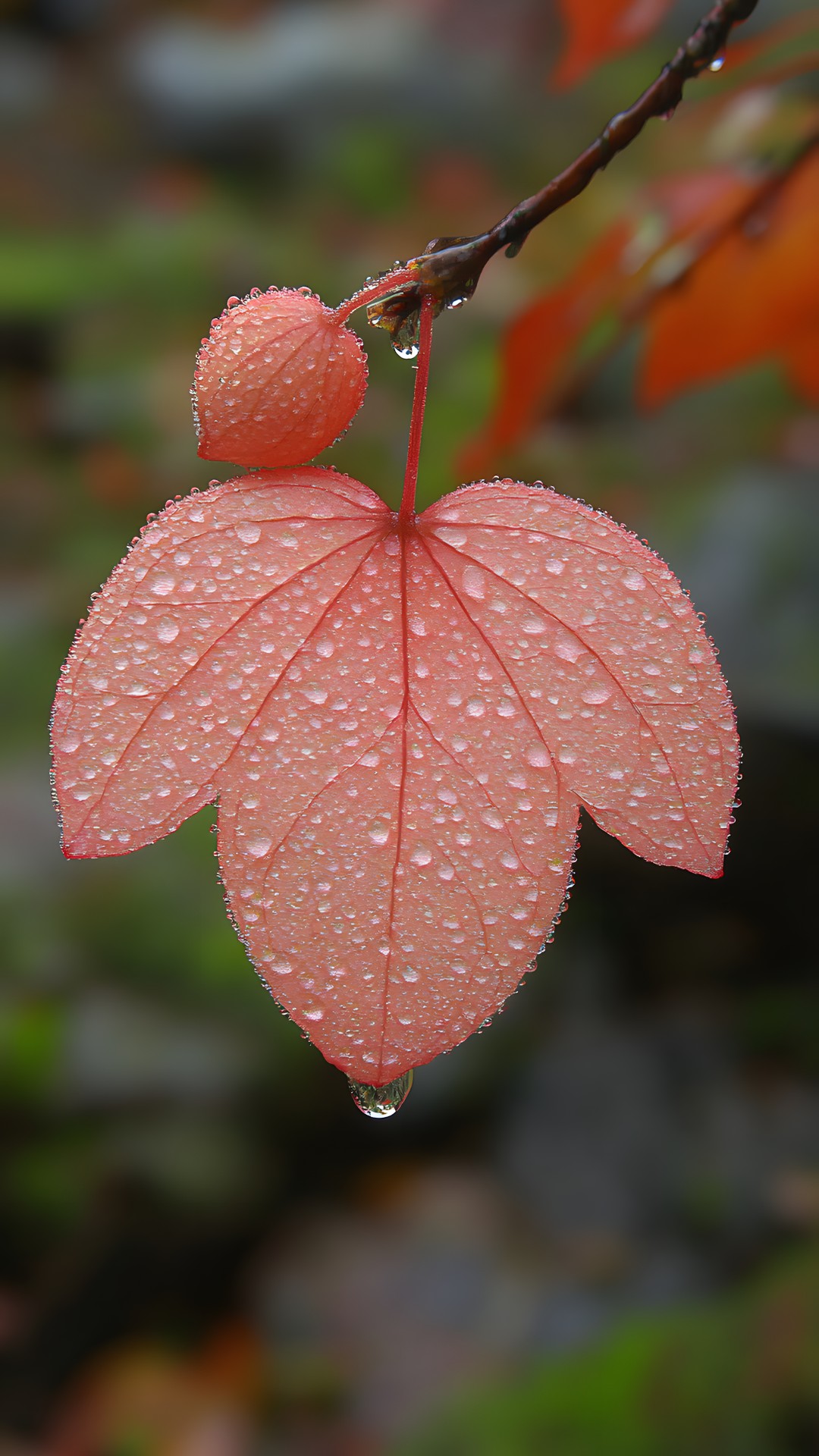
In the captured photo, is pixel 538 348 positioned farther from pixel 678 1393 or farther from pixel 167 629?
pixel 678 1393

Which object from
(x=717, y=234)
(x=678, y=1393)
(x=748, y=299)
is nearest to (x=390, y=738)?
(x=717, y=234)

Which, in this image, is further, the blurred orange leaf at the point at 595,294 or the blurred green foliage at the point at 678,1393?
the blurred green foliage at the point at 678,1393

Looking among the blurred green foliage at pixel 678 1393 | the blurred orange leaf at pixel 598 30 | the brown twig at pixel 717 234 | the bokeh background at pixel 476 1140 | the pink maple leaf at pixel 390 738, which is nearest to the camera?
the pink maple leaf at pixel 390 738

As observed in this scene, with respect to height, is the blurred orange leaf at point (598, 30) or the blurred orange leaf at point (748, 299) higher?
the blurred orange leaf at point (598, 30)

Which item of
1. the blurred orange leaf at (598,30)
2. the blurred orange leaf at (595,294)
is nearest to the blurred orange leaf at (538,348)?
the blurred orange leaf at (595,294)

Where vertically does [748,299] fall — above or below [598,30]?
below

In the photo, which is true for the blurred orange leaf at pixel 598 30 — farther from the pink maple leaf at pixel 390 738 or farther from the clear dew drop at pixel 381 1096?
the clear dew drop at pixel 381 1096

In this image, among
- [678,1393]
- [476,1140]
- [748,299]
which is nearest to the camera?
[748,299]

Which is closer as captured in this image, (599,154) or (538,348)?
(599,154)

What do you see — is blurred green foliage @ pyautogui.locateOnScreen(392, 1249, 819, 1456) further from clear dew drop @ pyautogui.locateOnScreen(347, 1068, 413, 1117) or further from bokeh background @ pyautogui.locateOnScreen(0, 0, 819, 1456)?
clear dew drop @ pyautogui.locateOnScreen(347, 1068, 413, 1117)

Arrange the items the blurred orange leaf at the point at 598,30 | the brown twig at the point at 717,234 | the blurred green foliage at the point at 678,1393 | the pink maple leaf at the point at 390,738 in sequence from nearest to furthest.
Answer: the pink maple leaf at the point at 390,738 → the brown twig at the point at 717,234 → the blurred orange leaf at the point at 598,30 → the blurred green foliage at the point at 678,1393
